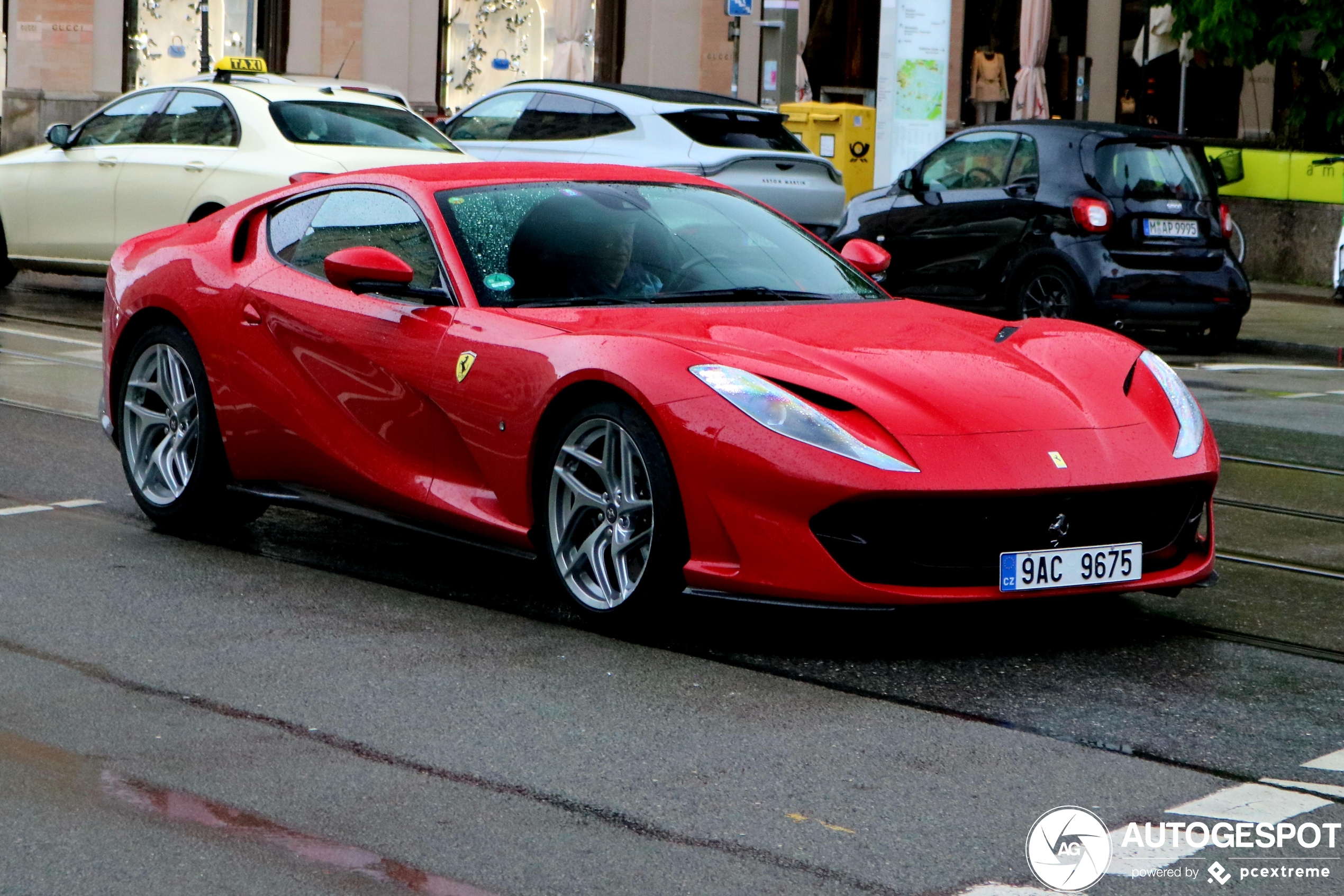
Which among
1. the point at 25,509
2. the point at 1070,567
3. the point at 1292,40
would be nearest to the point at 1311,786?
the point at 1070,567

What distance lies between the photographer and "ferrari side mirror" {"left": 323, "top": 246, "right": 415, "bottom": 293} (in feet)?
20.7

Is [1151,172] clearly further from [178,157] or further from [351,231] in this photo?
[351,231]

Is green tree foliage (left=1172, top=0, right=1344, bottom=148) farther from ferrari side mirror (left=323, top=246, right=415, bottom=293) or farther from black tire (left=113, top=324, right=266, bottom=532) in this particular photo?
ferrari side mirror (left=323, top=246, right=415, bottom=293)

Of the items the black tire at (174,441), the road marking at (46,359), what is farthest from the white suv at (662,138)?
the black tire at (174,441)

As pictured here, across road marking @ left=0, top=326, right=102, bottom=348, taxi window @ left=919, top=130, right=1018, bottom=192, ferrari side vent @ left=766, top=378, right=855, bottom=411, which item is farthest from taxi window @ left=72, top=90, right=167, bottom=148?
ferrari side vent @ left=766, top=378, right=855, bottom=411

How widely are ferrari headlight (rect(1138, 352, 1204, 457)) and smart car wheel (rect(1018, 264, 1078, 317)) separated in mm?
8134

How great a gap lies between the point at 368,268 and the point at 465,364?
44cm

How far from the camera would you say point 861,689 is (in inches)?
210

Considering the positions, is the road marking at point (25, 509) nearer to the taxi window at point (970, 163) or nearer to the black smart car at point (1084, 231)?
the black smart car at point (1084, 231)

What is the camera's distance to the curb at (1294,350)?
14875 millimetres

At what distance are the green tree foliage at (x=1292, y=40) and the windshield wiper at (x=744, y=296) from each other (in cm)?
1460

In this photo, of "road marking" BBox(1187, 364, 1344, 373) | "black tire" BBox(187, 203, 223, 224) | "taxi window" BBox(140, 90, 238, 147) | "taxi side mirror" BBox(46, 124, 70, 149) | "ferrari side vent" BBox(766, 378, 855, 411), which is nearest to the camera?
"ferrari side vent" BBox(766, 378, 855, 411)

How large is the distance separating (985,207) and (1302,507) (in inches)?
271

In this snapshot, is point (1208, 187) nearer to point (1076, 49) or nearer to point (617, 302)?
point (617, 302)
